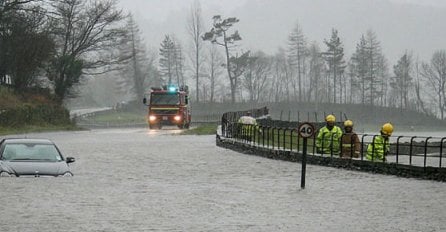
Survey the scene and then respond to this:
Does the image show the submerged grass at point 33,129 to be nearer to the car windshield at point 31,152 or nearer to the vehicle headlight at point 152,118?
the vehicle headlight at point 152,118

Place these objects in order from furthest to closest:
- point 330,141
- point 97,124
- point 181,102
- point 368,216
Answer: point 97,124 → point 181,102 → point 330,141 → point 368,216

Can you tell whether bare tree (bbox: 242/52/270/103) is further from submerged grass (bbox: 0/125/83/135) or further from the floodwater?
the floodwater

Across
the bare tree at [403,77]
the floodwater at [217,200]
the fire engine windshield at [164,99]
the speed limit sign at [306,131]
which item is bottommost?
the floodwater at [217,200]

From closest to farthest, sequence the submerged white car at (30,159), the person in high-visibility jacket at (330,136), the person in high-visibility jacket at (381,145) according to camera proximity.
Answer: the submerged white car at (30,159) → the person in high-visibility jacket at (381,145) → the person in high-visibility jacket at (330,136)

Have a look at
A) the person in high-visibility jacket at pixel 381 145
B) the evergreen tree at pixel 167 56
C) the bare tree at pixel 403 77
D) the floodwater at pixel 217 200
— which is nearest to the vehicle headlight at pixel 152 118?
the floodwater at pixel 217 200

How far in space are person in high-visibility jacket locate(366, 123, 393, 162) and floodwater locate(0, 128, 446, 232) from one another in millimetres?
1274

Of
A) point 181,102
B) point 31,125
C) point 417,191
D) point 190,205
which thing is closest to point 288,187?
point 417,191

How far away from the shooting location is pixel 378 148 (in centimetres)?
2617

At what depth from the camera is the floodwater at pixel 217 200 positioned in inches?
543

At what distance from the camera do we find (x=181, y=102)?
58.8 meters

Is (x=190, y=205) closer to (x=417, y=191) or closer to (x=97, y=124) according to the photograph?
(x=417, y=191)

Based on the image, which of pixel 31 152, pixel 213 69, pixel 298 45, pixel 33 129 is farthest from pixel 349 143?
pixel 298 45

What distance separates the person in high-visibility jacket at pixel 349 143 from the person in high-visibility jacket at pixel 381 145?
2.06ft

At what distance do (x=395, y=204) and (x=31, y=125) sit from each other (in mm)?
46836
